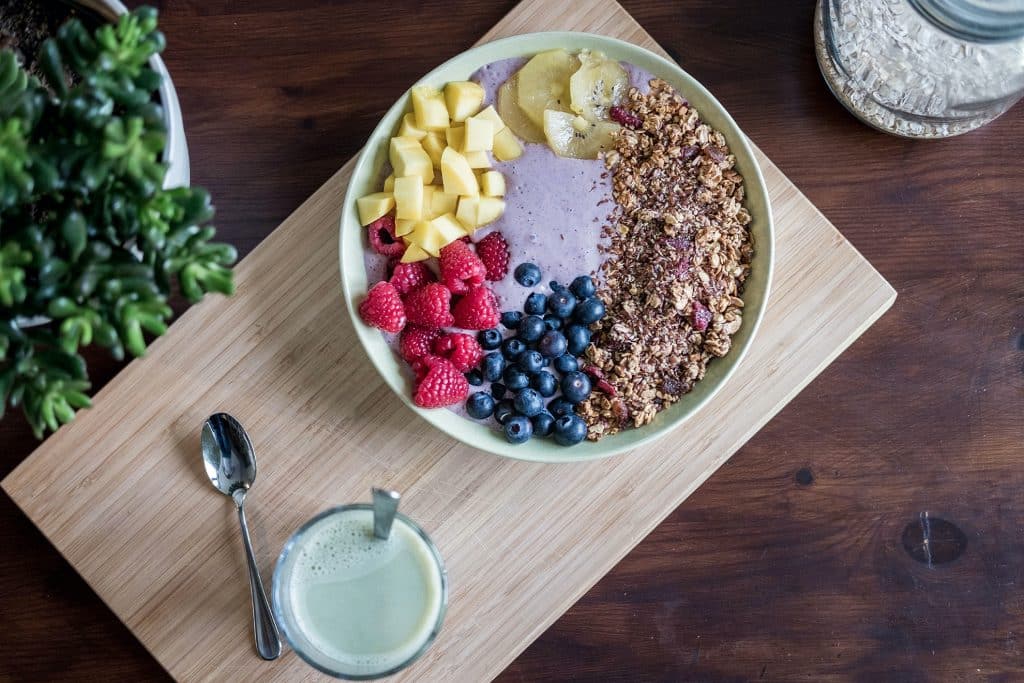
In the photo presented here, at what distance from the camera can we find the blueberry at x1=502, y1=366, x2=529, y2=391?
4.52 feet

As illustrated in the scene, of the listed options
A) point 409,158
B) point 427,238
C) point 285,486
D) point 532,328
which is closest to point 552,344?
point 532,328

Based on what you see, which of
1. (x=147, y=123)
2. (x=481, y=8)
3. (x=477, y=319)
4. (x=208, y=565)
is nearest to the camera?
(x=147, y=123)

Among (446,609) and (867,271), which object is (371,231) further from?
(867,271)

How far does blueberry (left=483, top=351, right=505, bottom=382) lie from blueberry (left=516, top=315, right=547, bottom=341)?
0.05 m

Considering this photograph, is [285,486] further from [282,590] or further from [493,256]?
[493,256]

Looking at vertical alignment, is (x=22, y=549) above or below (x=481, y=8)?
below

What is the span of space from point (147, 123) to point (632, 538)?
940 millimetres

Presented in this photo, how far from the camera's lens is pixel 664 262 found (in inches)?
55.0

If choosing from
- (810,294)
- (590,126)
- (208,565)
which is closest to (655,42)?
(590,126)

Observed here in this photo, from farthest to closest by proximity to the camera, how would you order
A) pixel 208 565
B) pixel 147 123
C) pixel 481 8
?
pixel 481 8 → pixel 208 565 → pixel 147 123

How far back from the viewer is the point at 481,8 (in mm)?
1562

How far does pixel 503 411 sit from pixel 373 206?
1.19 feet

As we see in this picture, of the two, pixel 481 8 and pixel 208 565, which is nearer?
pixel 208 565

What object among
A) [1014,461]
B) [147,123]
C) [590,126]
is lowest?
[1014,461]
